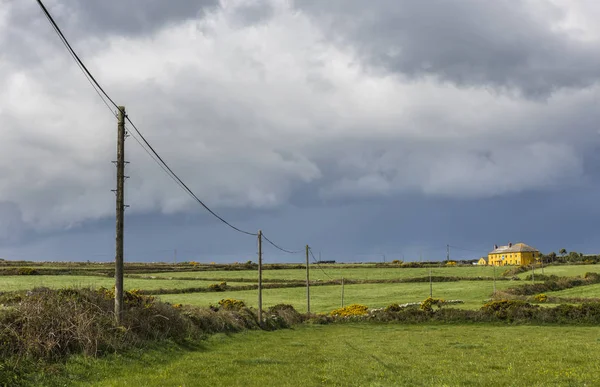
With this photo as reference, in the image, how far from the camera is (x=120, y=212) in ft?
89.1

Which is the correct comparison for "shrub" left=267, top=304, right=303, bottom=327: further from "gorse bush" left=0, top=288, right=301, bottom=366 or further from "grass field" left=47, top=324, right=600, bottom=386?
"gorse bush" left=0, top=288, right=301, bottom=366

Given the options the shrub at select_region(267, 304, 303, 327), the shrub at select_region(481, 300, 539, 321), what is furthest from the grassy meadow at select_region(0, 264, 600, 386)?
the shrub at select_region(267, 304, 303, 327)

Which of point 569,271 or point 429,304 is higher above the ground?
point 569,271

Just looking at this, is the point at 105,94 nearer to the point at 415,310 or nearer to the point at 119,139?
the point at 119,139

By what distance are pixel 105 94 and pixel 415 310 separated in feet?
173

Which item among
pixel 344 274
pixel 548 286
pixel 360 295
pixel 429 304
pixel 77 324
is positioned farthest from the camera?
pixel 344 274

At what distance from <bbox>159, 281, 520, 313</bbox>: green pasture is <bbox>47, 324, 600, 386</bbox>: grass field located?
45103mm

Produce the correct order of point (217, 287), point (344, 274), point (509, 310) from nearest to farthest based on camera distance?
point (509, 310), point (217, 287), point (344, 274)

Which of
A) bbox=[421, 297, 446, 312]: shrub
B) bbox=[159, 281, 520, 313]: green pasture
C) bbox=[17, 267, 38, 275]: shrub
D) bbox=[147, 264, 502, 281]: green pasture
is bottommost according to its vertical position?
bbox=[159, 281, 520, 313]: green pasture

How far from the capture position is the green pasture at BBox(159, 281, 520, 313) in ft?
272

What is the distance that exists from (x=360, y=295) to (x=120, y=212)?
246ft

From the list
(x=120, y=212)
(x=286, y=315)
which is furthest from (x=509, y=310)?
(x=120, y=212)

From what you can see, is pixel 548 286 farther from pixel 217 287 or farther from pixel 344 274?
pixel 217 287

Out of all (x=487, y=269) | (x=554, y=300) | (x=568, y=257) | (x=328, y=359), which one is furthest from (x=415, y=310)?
(x=568, y=257)
